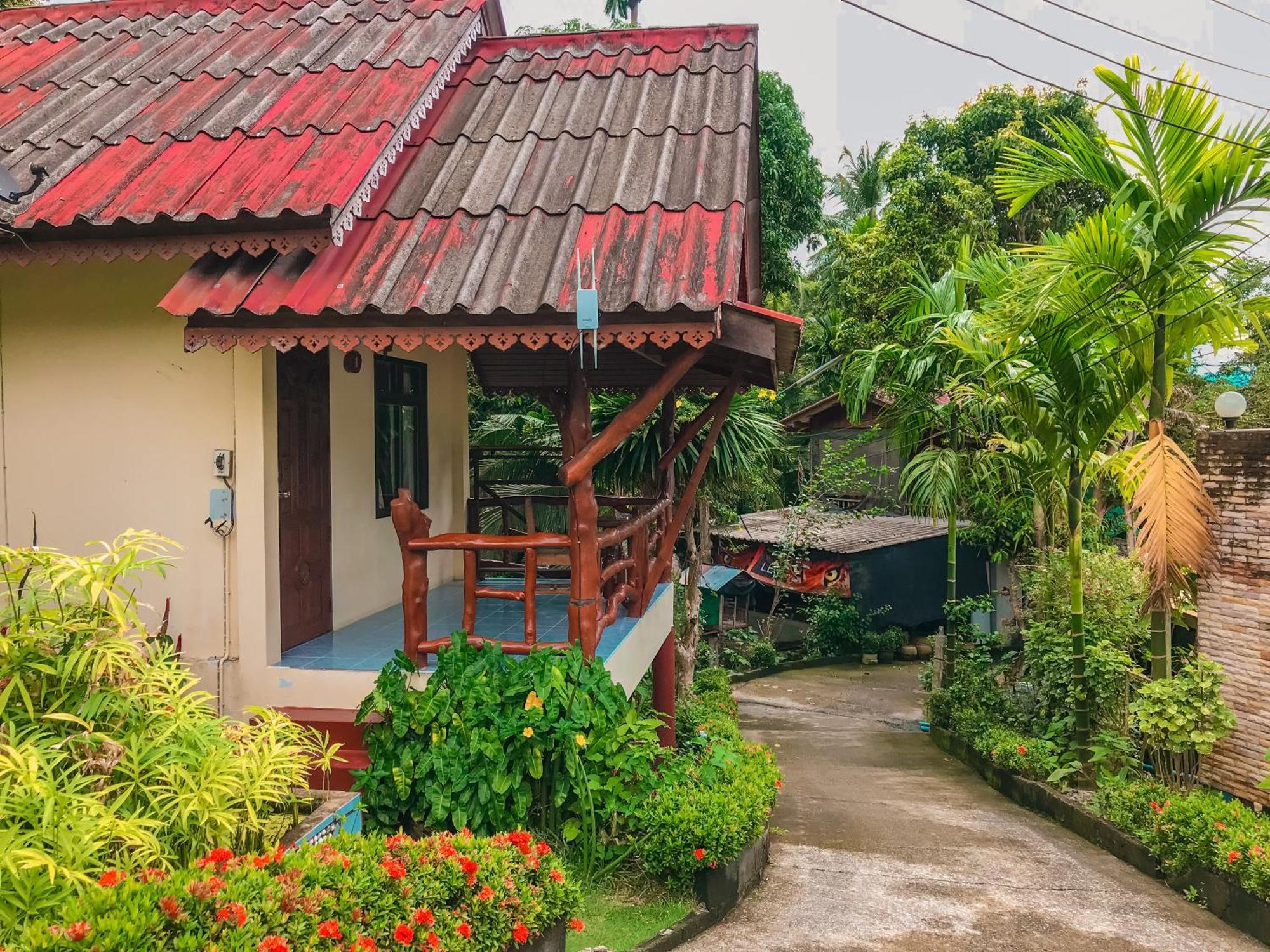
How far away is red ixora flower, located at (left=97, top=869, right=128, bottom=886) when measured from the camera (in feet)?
9.06

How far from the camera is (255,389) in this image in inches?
210

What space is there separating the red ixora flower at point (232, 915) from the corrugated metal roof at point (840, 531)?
16964 millimetres

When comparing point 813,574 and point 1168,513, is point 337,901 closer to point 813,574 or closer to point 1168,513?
point 1168,513

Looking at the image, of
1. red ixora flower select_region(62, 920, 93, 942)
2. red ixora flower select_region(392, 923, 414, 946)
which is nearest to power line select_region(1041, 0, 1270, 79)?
red ixora flower select_region(392, 923, 414, 946)

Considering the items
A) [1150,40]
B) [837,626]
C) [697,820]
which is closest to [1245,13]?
[1150,40]

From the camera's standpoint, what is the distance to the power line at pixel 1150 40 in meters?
7.50

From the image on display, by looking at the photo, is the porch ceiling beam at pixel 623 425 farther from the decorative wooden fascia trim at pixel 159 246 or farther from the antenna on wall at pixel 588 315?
the decorative wooden fascia trim at pixel 159 246

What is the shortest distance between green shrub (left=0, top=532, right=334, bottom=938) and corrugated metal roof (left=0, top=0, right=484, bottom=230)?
2489 millimetres

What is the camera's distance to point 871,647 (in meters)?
20.7

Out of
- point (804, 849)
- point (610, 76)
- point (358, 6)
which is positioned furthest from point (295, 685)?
point (358, 6)

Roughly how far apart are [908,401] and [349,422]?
331 inches

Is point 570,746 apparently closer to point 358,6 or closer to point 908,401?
point 358,6

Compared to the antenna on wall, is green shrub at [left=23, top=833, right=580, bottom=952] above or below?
below

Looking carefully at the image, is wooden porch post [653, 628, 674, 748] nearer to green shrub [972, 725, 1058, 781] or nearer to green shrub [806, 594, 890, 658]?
green shrub [972, 725, 1058, 781]
